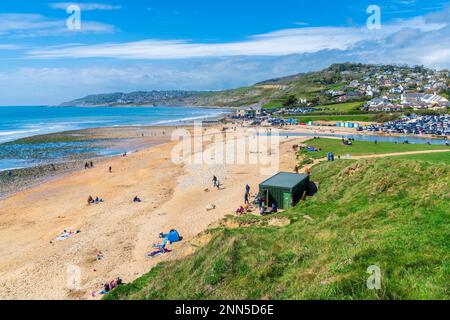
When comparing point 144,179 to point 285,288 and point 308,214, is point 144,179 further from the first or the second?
point 285,288

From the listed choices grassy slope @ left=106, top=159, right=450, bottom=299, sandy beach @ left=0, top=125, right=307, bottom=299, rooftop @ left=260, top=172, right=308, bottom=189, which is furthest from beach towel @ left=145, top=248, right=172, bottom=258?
rooftop @ left=260, top=172, right=308, bottom=189

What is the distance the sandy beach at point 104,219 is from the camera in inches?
675

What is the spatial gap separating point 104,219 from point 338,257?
66.6ft

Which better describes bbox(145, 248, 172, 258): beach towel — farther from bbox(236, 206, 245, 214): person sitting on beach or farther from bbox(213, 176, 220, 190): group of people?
bbox(213, 176, 220, 190): group of people

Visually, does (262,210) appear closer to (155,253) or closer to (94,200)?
(155,253)

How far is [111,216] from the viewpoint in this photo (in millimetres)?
26109

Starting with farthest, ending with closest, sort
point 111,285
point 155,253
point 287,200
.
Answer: point 287,200
point 155,253
point 111,285

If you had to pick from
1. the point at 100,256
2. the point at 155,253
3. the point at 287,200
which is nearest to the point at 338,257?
the point at 155,253

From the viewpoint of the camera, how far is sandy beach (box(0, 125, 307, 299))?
17141 millimetres

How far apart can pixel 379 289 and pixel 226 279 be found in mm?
5031

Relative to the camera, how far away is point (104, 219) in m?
25.4

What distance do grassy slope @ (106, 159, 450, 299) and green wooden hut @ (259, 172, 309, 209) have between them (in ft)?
15.9

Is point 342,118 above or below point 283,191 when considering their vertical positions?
above
